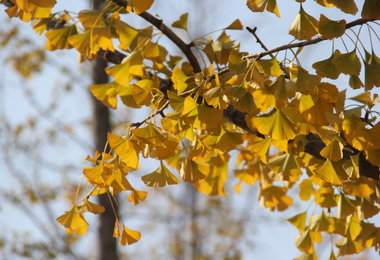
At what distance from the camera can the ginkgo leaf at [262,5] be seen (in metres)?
0.83

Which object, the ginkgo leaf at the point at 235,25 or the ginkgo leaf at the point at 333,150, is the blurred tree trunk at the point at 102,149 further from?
the ginkgo leaf at the point at 333,150

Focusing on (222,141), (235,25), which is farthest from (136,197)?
(235,25)

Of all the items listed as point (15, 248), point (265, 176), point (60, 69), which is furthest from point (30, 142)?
point (265, 176)

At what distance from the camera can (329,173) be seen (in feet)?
3.04

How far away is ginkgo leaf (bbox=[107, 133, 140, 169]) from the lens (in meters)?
0.85

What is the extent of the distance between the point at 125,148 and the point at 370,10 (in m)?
0.44

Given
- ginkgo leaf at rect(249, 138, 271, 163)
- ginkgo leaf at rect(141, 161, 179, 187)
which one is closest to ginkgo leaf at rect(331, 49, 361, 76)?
ginkgo leaf at rect(249, 138, 271, 163)

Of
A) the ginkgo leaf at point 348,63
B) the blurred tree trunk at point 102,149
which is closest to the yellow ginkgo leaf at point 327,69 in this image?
the ginkgo leaf at point 348,63

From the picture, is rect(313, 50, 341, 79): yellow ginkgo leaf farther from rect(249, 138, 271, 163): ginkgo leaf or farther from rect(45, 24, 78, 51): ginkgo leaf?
rect(45, 24, 78, 51): ginkgo leaf

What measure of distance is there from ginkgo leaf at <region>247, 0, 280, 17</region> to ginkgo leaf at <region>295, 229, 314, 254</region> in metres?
0.59

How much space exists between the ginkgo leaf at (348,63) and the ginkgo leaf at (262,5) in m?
0.13

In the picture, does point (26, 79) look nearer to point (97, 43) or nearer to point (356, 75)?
point (97, 43)

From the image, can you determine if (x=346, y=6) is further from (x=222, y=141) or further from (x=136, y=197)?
(x=136, y=197)

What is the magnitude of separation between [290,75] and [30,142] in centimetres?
363
